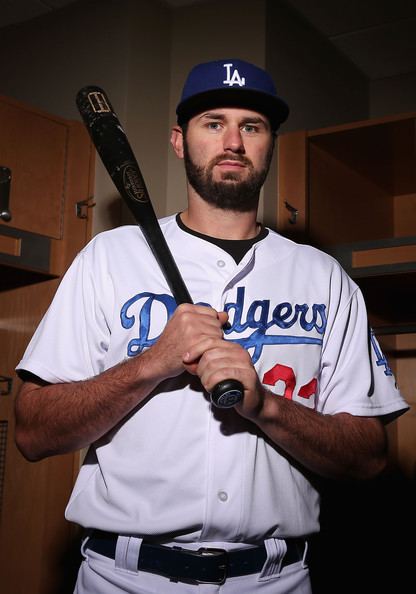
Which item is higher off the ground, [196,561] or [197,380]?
[197,380]

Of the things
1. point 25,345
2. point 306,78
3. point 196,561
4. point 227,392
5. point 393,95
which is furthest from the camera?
point 393,95

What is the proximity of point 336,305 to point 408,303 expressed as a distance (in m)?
1.04

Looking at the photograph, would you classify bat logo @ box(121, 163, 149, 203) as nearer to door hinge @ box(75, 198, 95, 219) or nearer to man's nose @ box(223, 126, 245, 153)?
man's nose @ box(223, 126, 245, 153)

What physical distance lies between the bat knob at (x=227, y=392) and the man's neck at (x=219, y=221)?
44cm

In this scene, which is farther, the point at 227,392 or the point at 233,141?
the point at 233,141

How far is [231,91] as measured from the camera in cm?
134

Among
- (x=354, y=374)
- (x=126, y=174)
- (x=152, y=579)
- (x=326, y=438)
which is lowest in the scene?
(x=152, y=579)

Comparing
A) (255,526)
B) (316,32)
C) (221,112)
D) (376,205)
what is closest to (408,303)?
(376,205)

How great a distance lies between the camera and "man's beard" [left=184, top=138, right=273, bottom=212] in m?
1.31

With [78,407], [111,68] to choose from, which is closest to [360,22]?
[111,68]

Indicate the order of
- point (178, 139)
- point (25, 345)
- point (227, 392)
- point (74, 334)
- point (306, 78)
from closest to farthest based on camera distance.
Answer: point (227, 392) → point (74, 334) → point (178, 139) → point (25, 345) → point (306, 78)

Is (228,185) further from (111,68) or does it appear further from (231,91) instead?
(111,68)

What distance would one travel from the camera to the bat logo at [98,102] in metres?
1.38

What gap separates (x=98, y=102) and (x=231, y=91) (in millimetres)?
249
